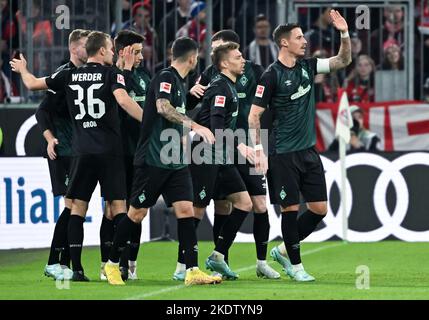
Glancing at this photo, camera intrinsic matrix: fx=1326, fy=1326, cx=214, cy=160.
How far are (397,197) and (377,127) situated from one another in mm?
1175

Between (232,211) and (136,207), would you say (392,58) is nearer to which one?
(232,211)

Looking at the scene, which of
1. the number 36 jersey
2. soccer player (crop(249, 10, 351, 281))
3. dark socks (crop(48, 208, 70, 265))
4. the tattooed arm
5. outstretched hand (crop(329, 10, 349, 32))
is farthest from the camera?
dark socks (crop(48, 208, 70, 265))

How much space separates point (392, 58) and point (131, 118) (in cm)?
666

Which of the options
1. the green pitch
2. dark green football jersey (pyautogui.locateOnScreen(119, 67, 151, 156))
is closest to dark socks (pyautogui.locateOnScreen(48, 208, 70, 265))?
the green pitch

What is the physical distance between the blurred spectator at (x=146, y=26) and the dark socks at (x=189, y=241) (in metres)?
6.92

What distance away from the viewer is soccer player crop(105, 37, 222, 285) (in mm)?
11375

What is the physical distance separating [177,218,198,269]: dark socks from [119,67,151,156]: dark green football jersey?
132 centimetres

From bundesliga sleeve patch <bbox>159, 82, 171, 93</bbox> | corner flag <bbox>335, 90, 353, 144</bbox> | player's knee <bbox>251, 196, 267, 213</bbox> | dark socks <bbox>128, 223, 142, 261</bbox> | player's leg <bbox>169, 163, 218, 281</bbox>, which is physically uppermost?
bundesliga sleeve patch <bbox>159, 82, 171, 93</bbox>

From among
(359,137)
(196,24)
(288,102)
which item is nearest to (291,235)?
(288,102)

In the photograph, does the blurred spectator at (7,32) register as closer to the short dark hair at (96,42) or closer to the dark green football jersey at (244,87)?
the dark green football jersey at (244,87)

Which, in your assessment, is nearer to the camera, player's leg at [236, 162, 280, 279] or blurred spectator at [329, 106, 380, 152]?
player's leg at [236, 162, 280, 279]

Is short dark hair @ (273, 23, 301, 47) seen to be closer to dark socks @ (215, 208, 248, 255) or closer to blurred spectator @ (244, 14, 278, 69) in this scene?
dark socks @ (215, 208, 248, 255)

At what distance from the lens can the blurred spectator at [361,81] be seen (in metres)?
18.2

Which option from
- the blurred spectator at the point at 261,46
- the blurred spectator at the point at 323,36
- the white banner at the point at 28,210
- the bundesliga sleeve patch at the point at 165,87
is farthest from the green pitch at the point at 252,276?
the blurred spectator at the point at 323,36
